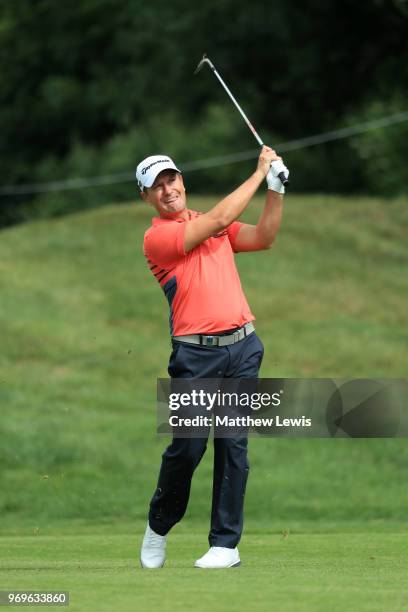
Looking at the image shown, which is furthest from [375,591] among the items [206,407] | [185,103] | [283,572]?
[185,103]

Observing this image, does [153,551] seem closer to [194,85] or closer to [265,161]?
[265,161]

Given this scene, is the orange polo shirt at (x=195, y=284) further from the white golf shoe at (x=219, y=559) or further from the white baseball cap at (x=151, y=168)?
the white golf shoe at (x=219, y=559)

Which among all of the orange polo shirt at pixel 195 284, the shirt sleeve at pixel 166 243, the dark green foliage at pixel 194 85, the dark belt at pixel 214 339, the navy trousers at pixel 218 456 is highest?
the dark green foliage at pixel 194 85

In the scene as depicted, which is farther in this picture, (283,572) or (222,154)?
(222,154)

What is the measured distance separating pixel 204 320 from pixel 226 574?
1289 millimetres

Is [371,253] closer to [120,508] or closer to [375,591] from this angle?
[120,508]

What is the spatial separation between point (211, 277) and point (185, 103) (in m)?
36.4

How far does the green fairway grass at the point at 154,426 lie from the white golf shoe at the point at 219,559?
0.39ft

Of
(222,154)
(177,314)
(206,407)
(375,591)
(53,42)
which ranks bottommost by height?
(375,591)

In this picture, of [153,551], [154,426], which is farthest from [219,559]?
[154,426]

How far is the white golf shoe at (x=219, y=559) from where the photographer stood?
7.09 m

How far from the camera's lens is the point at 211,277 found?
7.16m

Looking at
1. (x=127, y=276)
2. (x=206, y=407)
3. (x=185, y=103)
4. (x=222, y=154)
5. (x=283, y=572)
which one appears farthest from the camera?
(x=185, y=103)

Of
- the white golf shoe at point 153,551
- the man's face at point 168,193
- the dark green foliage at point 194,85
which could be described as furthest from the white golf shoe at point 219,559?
the dark green foliage at point 194,85
